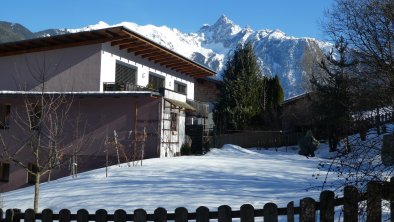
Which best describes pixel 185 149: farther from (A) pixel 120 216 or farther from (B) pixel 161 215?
(B) pixel 161 215

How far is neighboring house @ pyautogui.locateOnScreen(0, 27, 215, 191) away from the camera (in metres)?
20.6

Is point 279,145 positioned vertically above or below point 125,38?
below

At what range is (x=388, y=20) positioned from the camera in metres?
8.92

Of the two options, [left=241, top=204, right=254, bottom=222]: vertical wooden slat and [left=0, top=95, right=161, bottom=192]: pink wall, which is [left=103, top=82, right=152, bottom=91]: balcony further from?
[left=241, top=204, right=254, bottom=222]: vertical wooden slat

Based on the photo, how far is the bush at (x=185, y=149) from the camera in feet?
76.9

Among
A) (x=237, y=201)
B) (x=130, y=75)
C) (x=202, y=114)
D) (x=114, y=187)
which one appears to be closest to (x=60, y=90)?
(x=130, y=75)

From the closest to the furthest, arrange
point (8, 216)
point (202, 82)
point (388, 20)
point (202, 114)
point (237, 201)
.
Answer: point (8, 216) → point (237, 201) → point (388, 20) → point (202, 114) → point (202, 82)

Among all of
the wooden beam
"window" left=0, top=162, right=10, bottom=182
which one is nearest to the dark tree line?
the wooden beam

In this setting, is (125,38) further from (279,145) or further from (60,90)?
(279,145)

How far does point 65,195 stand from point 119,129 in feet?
35.2

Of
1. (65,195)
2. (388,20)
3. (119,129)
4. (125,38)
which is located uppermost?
(125,38)

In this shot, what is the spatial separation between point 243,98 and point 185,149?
14.3 meters

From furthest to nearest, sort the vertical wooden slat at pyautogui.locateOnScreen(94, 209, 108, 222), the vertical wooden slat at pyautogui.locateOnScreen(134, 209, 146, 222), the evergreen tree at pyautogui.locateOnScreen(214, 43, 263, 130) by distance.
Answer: the evergreen tree at pyautogui.locateOnScreen(214, 43, 263, 130) → the vertical wooden slat at pyautogui.locateOnScreen(94, 209, 108, 222) → the vertical wooden slat at pyautogui.locateOnScreen(134, 209, 146, 222)

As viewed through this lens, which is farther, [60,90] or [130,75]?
[130,75]
